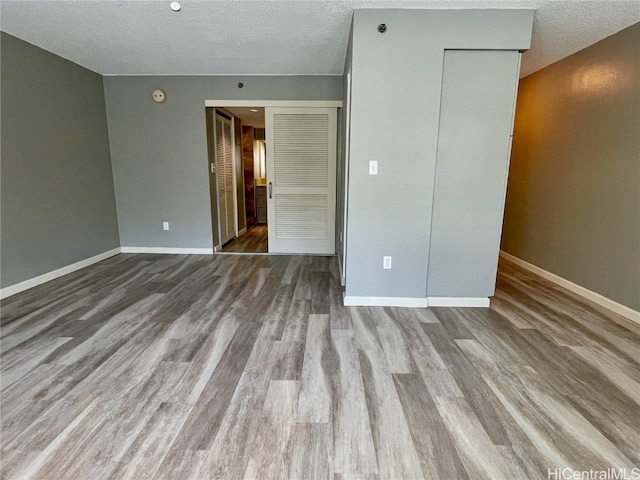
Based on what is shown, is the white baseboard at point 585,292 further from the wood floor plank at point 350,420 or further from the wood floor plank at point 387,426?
the wood floor plank at point 350,420

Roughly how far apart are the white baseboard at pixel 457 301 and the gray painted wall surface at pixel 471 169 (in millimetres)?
36

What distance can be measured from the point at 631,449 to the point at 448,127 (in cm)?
217

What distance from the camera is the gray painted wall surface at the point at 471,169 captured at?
95.3 inches

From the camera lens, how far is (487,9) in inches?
91.0

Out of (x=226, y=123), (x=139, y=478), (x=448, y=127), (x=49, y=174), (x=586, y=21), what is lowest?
(x=139, y=478)

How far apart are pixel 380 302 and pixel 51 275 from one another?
3.46 m

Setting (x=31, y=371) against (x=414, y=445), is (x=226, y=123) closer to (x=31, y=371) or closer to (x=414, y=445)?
(x=31, y=371)

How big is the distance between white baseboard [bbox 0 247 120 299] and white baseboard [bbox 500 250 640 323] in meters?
5.40

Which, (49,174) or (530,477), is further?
(49,174)

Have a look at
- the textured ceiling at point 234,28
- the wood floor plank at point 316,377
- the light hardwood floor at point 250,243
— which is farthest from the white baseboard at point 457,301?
the light hardwood floor at point 250,243

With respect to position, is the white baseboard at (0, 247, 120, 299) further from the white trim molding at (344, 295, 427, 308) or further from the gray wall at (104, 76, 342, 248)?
the white trim molding at (344, 295, 427, 308)

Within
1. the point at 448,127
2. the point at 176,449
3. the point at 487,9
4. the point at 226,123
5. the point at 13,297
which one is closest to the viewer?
Answer: the point at 176,449

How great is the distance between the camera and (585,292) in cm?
295

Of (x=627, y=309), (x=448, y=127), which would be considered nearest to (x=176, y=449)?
(x=448, y=127)
